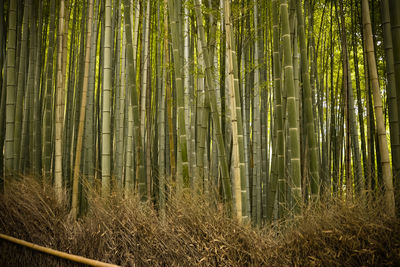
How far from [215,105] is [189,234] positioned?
989mm

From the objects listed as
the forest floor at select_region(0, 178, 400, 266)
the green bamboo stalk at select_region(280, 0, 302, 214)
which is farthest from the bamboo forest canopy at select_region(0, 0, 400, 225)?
the forest floor at select_region(0, 178, 400, 266)

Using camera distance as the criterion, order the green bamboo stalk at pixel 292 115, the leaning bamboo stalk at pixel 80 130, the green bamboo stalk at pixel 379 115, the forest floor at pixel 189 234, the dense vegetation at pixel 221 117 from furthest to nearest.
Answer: the leaning bamboo stalk at pixel 80 130 < the green bamboo stalk at pixel 292 115 < the dense vegetation at pixel 221 117 < the green bamboo stalk at pixel 379 115 < the forest floor at pixel 189 234

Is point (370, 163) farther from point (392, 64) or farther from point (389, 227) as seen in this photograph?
point (389, 227)

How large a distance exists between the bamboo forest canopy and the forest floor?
7.1 inches

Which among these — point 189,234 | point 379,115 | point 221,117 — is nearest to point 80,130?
point 221,117

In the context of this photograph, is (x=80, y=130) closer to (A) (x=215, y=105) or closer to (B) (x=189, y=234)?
(A) (x=215, y=105)

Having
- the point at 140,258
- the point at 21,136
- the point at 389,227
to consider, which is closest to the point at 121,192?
the point at 140,258

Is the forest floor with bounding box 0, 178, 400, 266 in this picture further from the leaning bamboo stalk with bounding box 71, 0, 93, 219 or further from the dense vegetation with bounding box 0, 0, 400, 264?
the leaning bamboo stalk with bounding box 71, 0, 93, 219

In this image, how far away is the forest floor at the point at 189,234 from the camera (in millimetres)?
1450

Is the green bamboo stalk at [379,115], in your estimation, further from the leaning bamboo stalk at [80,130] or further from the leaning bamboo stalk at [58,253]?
the leaning bamboo stalk at [80,130]

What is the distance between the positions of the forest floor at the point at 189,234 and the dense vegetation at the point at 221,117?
0.03 m

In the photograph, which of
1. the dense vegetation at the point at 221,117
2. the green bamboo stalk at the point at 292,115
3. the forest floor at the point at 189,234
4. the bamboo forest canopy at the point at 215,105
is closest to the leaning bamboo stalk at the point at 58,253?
the forest floor at the point at 189,234

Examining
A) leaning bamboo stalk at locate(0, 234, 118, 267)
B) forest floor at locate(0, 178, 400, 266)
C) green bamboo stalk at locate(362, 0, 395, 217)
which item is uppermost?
green bamboo stalk at locate(362, 0, 395, 217)

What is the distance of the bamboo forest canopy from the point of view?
2.28 metres
